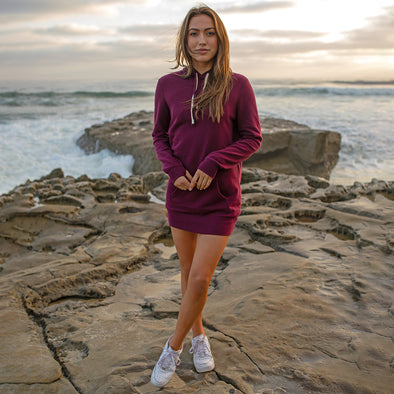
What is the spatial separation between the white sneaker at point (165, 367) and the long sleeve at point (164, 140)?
2.98 ft

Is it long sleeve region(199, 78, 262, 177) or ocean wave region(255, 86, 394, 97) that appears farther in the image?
ocean wave region(255, 86, 394, 97)

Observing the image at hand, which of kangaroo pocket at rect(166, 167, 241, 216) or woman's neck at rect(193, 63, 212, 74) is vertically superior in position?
woman's neck at rect(193, 63, 212, 74)

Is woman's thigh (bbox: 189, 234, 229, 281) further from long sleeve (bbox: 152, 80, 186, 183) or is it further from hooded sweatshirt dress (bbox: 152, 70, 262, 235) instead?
long sleeve (bbox: 152, 80, 186, 183)

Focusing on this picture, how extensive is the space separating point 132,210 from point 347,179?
234 inches

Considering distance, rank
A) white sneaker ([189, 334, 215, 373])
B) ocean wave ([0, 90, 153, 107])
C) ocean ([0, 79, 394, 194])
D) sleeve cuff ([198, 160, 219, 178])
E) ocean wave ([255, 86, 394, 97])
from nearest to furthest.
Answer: sleeve cuff ([198, 160, 219, 178]), white sneaker ([189, 334, 215, 373]), ocean ([0, 79, 394, 194]), ocean wave ([0, 90, 153, 107]), ocean wave ([255, 86, 394, 97])

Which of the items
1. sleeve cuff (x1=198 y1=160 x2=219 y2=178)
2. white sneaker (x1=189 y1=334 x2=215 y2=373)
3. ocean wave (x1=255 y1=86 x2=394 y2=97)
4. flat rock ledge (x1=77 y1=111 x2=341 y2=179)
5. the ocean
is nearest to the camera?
sleeve cuff (x1=198 y1=160 x2=219 y2=178)

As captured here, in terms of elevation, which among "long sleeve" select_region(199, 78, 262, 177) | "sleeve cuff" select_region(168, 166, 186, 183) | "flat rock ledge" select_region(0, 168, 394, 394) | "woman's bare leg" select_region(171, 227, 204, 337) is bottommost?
"flat rock ledge" select_region(0, 168, 394, 394)

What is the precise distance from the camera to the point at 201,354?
225cm

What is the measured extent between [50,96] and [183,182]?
26289 millimetres

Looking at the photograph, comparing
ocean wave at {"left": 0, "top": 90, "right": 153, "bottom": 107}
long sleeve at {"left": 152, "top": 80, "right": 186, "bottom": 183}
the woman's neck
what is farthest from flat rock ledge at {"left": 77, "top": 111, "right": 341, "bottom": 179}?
ocean wave at {"left": 0, "top": 90, "right": 153, "bottom": 107}

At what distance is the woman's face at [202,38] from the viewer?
2.00m

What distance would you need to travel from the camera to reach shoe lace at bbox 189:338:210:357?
7.39 ft

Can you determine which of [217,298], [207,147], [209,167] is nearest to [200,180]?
[209,167]

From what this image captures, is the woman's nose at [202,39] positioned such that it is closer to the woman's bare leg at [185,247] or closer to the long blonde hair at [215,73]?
the long blonde hair at [215,73]
